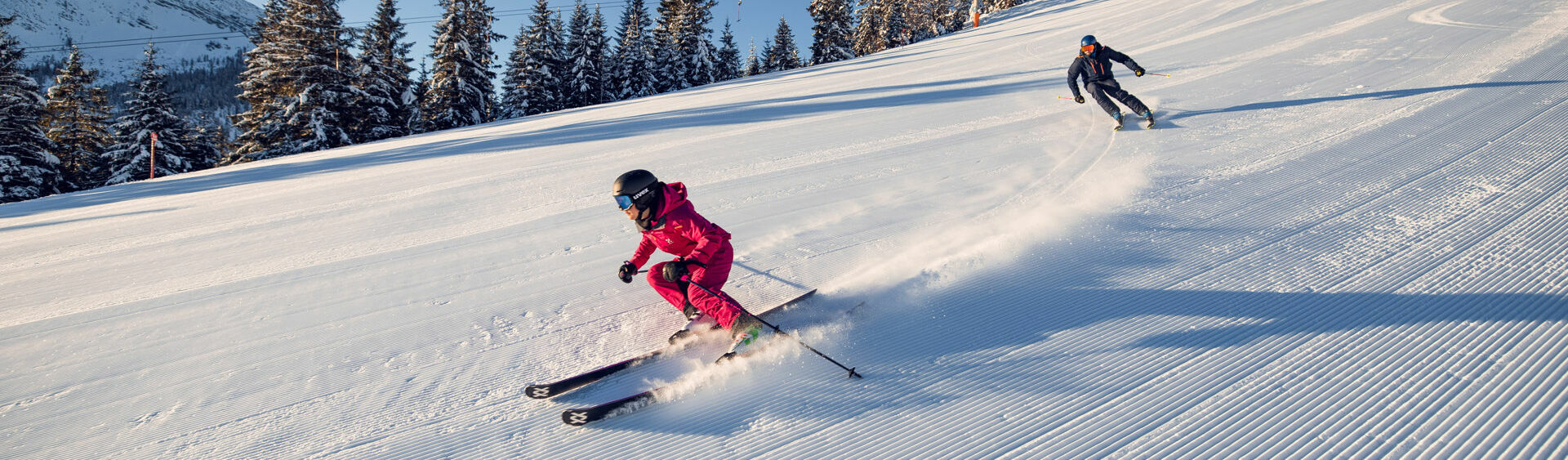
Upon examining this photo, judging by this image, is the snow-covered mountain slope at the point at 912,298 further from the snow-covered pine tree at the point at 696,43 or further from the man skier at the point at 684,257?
the snow-covered pine tree at the point at 696,43

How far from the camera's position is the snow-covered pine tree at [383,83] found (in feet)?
83.9

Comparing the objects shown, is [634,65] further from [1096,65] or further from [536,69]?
[1096,65]

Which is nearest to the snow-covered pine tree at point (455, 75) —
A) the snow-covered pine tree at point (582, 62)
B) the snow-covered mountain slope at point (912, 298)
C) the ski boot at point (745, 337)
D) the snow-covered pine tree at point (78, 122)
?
the snow-covered pine tree at point (582, 62)

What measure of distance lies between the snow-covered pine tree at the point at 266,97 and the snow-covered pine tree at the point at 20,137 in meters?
4.96

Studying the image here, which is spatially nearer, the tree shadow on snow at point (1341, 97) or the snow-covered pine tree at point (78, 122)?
the tree shadow on snow at point (1341, 97)

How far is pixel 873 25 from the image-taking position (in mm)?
46781

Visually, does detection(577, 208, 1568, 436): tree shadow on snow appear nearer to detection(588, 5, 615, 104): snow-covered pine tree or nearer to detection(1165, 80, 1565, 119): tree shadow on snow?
detection(1165, 80, 1565, 119): tree shadow on snow

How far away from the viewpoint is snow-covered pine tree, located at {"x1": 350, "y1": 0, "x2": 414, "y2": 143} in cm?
2556

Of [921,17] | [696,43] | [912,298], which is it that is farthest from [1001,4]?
[912,298]

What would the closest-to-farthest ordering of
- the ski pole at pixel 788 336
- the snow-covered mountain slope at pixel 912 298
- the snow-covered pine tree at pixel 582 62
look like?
the snow-covered mountain slope at pixel 912 298 < the ski pole at pixel 788 336 < the snow-covered pine tree at pixel 582 62

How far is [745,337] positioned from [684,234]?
792 millimetres

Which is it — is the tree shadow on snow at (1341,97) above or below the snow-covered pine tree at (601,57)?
below

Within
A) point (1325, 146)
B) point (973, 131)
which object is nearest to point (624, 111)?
point (973, 131)

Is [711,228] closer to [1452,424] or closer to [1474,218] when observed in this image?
[1452,424]
